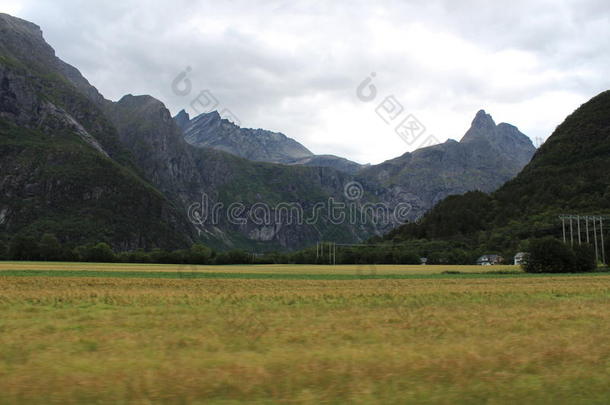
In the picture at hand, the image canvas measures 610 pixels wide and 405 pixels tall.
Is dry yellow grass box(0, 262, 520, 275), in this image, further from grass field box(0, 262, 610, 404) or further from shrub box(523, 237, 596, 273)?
grass field box(0, 262, 610, 404)

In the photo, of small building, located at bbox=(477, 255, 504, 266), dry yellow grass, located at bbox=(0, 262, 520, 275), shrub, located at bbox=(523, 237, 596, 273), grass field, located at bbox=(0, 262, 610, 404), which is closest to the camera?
grass field, located at bbox=(0, 262, 610, 404)

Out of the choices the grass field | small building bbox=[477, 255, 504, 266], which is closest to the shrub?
Answer: small building bbox=[477, 255, 504, 266]

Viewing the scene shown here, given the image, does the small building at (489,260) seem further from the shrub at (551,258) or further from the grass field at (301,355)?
the grass field at (301,355)

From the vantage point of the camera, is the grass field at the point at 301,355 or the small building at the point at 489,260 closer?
the grass field at the point at 301,355

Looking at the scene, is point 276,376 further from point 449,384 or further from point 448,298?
point 448,298

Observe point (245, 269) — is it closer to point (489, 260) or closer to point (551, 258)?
point (551, 258)

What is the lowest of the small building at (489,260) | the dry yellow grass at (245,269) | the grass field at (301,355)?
the grass field at (301,355)

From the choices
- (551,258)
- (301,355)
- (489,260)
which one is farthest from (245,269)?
(301,355)

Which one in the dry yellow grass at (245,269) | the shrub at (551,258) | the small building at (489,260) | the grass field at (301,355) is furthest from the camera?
the small building at (489,260)

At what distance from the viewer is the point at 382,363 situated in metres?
14.6

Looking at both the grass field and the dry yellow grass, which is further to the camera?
the dry yellow grass

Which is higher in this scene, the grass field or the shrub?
the shrub

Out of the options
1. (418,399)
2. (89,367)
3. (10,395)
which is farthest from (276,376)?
(10,395)

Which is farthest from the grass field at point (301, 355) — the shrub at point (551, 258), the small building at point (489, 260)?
the small building at point (489, 260)
